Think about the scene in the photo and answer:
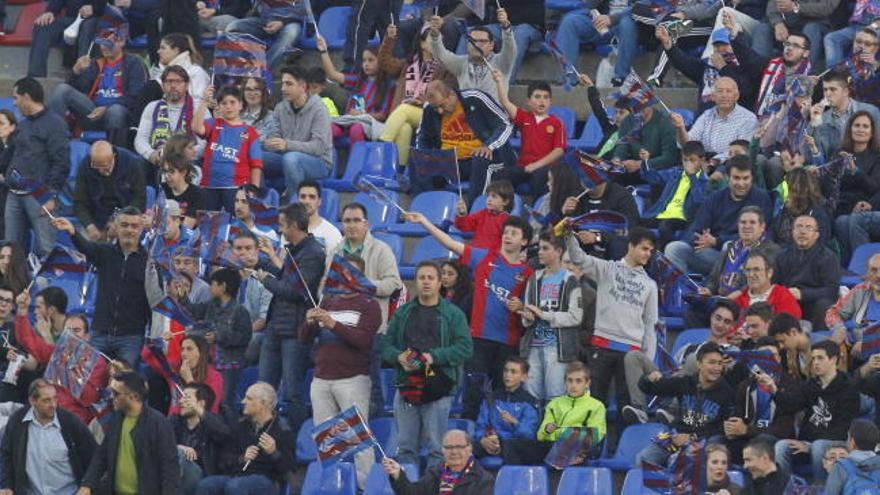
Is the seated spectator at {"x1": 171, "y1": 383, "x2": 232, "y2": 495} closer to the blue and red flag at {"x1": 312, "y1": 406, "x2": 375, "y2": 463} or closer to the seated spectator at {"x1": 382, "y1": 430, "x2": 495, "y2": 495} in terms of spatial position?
the blue and red flag at {"x1": 312, "y1": 406, "x2": 375, "y2": 463}

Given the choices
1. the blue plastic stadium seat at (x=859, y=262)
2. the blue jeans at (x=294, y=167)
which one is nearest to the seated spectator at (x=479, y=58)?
the blue jeans at (x=294, y=167)

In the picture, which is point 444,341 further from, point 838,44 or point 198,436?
point 838,44

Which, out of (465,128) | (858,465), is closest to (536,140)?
(465,128)

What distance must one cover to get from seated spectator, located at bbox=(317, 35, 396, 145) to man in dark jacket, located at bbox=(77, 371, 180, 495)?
170 inches

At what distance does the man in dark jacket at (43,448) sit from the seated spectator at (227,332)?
3.45ft

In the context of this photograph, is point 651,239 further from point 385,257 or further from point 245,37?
point 245,37

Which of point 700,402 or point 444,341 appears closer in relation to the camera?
point 700,402

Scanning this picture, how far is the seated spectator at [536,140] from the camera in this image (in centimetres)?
1970

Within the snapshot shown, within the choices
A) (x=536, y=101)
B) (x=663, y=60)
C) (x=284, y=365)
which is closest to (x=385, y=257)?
(x=284, y=365)

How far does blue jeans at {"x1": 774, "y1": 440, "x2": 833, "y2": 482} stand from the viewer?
1633cm

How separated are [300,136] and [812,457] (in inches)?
207

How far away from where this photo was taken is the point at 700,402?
16.9m

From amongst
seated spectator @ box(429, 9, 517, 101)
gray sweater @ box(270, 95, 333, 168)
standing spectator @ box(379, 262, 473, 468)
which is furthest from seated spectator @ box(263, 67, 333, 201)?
standing spectator @ box(379, 262, 473, 468)

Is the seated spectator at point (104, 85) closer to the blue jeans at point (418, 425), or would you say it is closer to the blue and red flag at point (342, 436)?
the blue jeans at point (418, 425)
